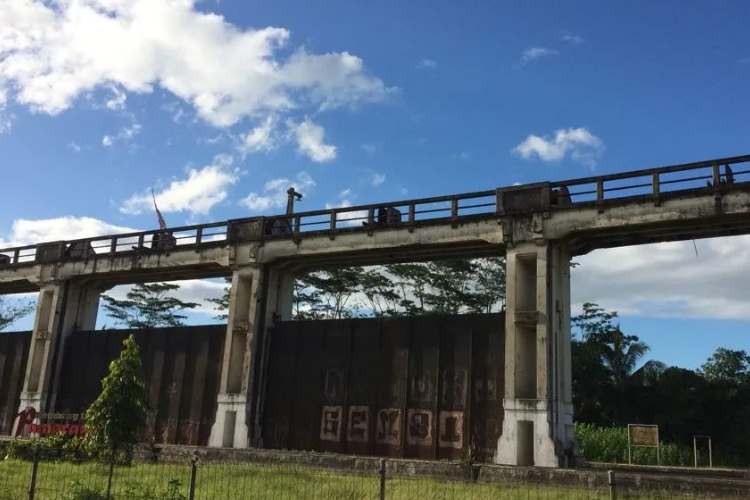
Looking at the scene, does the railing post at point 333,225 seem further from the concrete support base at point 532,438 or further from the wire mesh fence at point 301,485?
the wire mesh fence at point 301,485

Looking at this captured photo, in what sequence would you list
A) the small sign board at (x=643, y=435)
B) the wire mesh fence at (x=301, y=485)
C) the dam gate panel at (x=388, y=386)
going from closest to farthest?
the wire mesh fence at (x=301, y=485) < the dam gate panel at (x=388, y=386) < the small sign board at (x=643, y=435)

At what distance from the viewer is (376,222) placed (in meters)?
24.0

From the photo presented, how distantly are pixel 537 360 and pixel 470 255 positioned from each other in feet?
16.3

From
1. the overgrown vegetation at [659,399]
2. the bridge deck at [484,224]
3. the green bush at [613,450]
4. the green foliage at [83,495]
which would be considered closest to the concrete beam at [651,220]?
the bridge deck at [484,224]

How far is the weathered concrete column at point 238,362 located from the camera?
24.5 metres

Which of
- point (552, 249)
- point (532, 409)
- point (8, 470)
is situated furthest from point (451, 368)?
point (8, 470)

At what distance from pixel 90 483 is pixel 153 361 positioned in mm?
12663

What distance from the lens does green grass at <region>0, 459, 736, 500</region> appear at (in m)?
13.5

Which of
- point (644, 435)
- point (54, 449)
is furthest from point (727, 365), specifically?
point (54, 449)

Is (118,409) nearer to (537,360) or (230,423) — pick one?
(537,360)

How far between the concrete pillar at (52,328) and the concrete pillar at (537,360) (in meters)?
20.8

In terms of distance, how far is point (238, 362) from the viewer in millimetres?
25562

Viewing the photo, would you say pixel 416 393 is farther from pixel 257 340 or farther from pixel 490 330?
pixel 257 340

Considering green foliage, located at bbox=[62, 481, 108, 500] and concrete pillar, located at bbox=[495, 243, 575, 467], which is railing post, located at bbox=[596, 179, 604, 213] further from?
green foliage, located at bbox=[62, 481, 108, 500]
